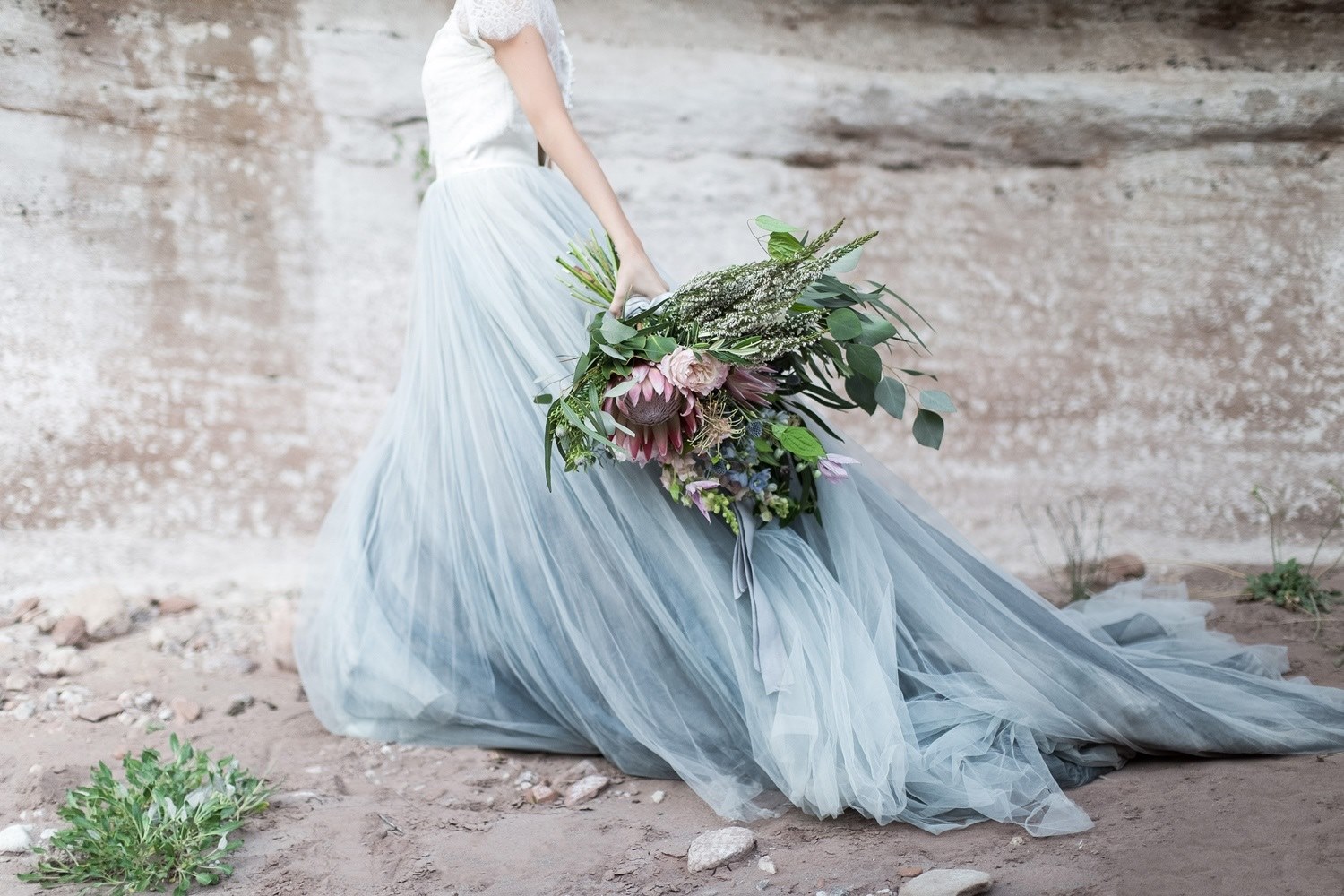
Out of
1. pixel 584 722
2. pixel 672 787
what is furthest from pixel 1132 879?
pixel 584 722

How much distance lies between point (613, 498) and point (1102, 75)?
8.82 feet

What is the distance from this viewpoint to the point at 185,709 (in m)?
2.38

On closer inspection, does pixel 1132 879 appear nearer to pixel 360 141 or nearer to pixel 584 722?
pixel 584 722

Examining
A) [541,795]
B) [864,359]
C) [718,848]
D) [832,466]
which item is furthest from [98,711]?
[864,359]

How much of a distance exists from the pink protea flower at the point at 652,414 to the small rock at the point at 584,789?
2.10ft

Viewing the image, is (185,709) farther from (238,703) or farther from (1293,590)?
(1293,590)

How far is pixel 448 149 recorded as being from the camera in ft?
7.02

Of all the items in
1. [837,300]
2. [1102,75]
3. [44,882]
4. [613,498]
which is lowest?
[44,882]

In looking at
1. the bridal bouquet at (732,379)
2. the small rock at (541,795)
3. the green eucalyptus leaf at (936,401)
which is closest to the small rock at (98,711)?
the small rock at (541,795)

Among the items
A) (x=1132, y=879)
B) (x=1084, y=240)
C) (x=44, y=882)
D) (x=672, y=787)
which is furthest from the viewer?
(x=1084, y=240)

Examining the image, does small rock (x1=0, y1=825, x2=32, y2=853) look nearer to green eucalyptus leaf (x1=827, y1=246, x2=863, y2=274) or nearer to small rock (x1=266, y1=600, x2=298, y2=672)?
small rock (x1=266, y1=600, x2=298, y2=672)

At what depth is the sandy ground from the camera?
1485mm

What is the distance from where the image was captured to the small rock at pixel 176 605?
3.10 meters

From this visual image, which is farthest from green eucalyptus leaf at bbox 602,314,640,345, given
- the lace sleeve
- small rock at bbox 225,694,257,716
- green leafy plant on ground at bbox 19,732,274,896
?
small rock at bbox 225,694,257,716
